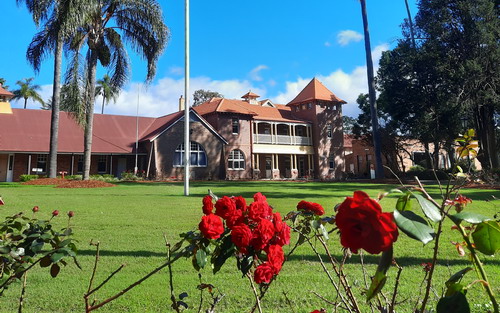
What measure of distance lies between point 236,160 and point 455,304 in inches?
1255

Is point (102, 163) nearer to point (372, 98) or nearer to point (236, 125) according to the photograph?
point (236, 125)

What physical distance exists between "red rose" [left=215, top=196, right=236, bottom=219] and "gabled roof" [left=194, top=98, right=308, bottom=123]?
102 ft

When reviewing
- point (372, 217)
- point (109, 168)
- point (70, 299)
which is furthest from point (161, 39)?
point (372, 217)

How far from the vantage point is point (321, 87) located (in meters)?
38.1

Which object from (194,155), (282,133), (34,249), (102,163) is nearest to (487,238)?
(34,249)

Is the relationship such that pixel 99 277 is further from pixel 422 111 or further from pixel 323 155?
pixel 323 155

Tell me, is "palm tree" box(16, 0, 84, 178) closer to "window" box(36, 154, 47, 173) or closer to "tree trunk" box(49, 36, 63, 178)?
"tree trunk" box(49, 36, 63, 178)

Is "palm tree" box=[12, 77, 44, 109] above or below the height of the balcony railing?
above

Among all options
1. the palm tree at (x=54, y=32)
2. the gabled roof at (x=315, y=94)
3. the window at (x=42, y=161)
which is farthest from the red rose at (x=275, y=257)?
the gabled roof at (x=315, y=94)

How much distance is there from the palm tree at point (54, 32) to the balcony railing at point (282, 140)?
18.4 meters

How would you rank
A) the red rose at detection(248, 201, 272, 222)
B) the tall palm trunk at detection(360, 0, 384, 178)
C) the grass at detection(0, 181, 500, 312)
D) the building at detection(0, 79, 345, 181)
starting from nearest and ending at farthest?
1. the red rose at detection(248, 201, 272, 222)
2. the grass at detection(0, 181, 500, 312)
3. the tall palm trunk at detection(360, 0, 384, 178)
4. the building at detection(0, 79, 345, 181)

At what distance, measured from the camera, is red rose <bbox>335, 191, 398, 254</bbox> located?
0.72 m

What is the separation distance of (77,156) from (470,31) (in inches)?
1153

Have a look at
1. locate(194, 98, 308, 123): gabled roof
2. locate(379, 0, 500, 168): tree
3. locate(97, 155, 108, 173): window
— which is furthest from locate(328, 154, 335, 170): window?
locate(97, 155, 108, 173): window
